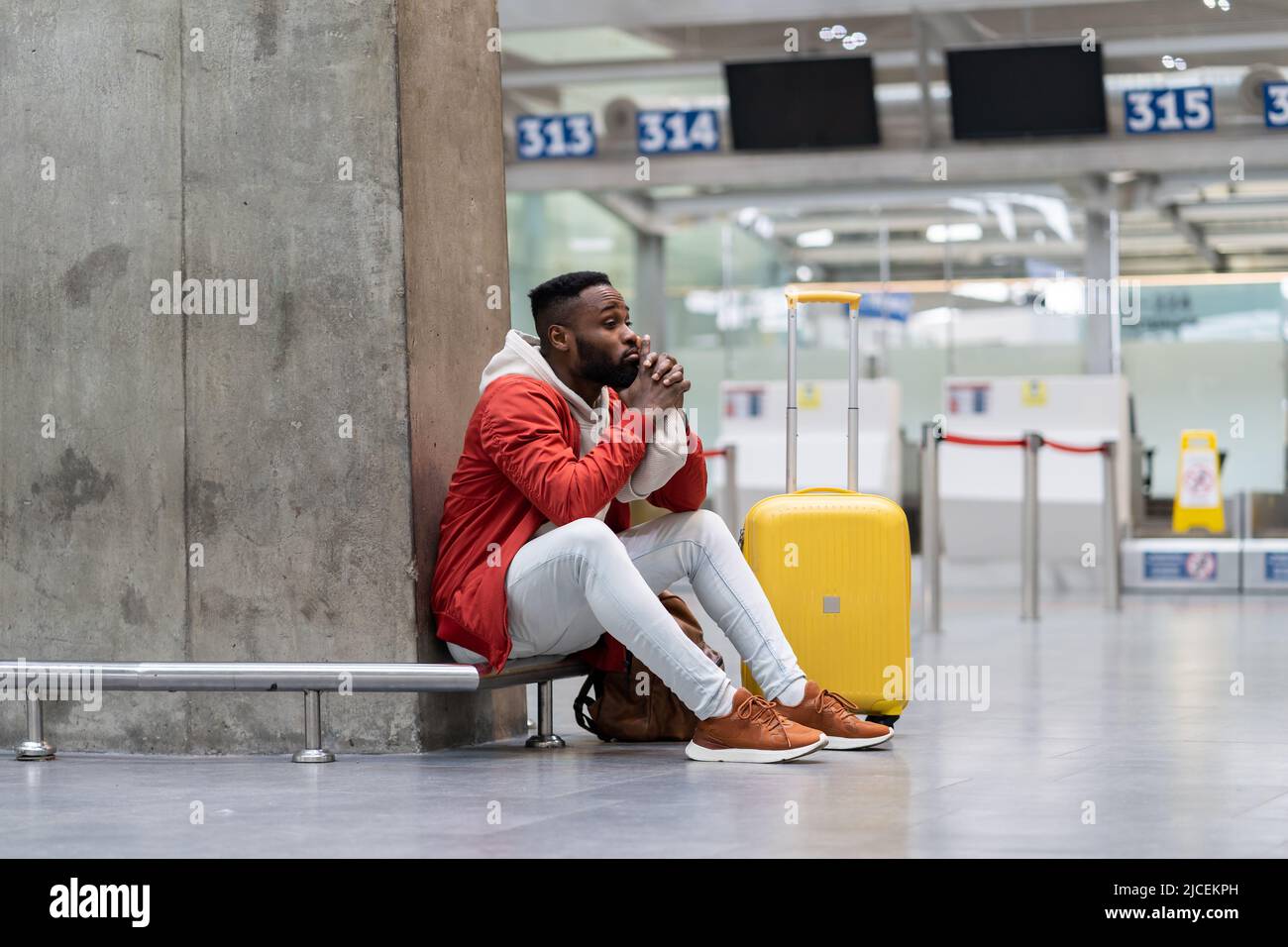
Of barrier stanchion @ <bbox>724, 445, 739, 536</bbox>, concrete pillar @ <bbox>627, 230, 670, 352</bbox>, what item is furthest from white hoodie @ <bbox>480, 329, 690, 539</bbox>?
concrete pillar @ <bbox>627, 230, 670, 352</bbox>

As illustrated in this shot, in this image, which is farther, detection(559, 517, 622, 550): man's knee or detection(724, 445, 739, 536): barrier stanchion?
detection(724, 445, 739, 536): barrier stanchion

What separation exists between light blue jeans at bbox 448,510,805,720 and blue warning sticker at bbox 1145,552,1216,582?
760 centimetres

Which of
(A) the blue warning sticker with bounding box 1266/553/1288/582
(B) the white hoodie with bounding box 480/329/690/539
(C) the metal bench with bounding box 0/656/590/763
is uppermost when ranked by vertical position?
(B) the white hoodie with bounding box 480/329/690/539

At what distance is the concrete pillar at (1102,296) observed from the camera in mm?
16172

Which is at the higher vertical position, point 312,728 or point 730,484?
point 730,484

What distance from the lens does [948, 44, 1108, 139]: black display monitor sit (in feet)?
41.3

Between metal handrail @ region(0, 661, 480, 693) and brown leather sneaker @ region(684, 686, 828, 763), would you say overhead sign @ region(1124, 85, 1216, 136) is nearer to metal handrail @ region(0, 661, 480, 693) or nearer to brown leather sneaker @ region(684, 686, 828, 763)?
brown leather sneaker @ region(684, 686, 828, 763)

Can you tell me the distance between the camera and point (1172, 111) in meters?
13.2

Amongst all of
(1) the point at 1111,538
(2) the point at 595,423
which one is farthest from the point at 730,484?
(2) the point at 595,423

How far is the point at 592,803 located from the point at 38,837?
997 mm

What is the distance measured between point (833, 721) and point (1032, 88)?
374 inches

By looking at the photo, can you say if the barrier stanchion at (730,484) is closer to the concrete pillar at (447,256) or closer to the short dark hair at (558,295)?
the concrete pillar at (447,256)

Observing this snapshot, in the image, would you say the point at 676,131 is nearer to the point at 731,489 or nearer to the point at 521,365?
the point at 731,489
